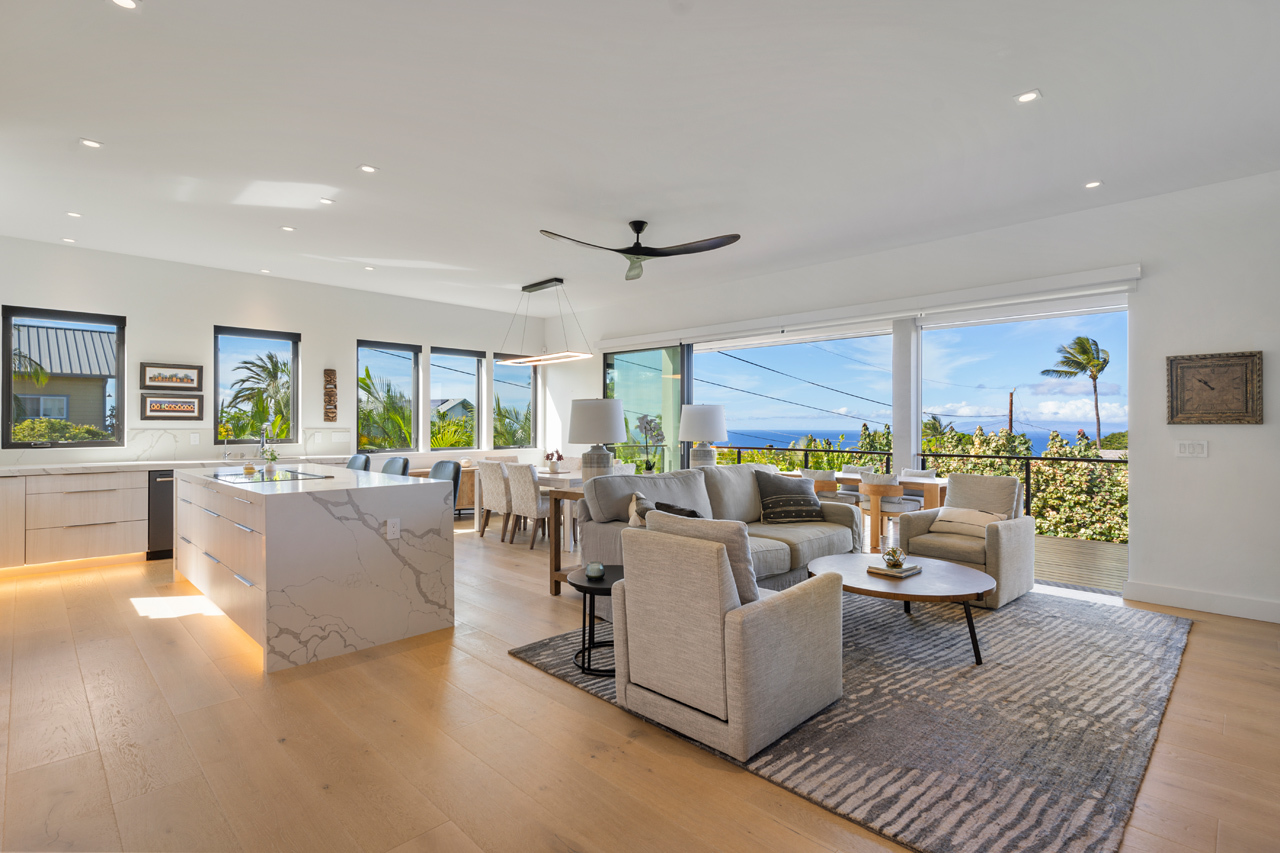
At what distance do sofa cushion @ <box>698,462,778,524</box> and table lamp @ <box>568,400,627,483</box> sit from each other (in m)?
0.73

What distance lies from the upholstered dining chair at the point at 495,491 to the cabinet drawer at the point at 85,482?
2899 mm

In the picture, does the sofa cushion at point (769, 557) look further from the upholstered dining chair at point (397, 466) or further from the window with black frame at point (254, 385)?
the window with black frame at point (254, 385)

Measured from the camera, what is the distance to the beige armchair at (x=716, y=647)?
223 cm

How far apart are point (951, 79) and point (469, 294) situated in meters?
5.82

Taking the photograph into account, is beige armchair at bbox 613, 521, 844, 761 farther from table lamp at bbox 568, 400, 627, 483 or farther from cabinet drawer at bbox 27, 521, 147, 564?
cabinet drawer at bbox 27, 521, 147, 564

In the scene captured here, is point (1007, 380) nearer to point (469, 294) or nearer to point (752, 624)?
point (469, 294)

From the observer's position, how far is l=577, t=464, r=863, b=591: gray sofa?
13.2ft

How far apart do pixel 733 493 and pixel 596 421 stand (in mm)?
1176

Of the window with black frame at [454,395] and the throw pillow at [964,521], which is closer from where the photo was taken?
the throw pillow at [964,521]

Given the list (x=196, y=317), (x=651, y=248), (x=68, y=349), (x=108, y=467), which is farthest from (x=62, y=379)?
(x=651, y=248)

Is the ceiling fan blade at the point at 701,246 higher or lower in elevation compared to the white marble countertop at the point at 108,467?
higher

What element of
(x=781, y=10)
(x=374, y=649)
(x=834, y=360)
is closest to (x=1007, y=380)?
(x=834, y=360)

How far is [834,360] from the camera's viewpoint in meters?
13.5

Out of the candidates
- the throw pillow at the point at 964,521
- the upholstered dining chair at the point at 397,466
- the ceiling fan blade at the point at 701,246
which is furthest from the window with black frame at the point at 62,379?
the throw pillow at the point at 964,521
